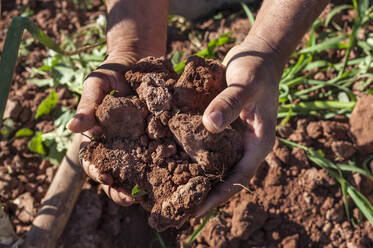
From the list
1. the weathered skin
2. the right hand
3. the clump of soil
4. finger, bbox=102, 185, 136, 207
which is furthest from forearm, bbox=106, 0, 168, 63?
finger, bbox=102, 185, 136, 207

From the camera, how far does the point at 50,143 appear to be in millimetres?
2252

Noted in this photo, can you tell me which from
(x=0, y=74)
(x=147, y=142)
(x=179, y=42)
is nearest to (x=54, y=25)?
(x=179, y=42)

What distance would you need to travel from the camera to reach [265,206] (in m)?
1.94

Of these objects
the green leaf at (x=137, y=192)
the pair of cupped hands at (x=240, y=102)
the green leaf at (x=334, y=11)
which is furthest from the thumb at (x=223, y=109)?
the green leaf at (x=334, y=11)

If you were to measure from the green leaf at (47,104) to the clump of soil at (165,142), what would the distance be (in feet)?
3.35

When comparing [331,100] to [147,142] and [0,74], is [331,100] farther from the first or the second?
[0,74]

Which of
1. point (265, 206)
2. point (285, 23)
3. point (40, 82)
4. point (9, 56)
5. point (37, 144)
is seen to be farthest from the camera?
point (40, 82)

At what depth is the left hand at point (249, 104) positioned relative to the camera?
132cm

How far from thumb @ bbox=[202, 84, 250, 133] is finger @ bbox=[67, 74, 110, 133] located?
1.62ft

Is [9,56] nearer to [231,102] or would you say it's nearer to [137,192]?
[137,192]

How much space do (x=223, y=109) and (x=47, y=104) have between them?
1543mm

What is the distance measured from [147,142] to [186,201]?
0.30 metres

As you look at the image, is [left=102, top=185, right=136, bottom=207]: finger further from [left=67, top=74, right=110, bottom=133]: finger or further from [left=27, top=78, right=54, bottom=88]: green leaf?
[left=27, top=78, right=54, bottom=88]: green leaf

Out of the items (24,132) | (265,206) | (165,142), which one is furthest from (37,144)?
(265,206)
